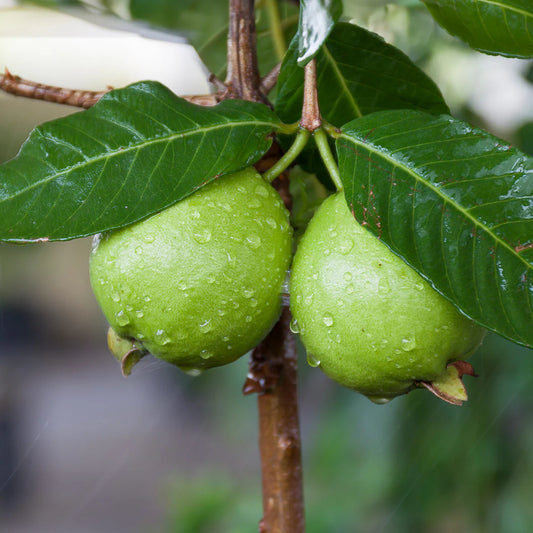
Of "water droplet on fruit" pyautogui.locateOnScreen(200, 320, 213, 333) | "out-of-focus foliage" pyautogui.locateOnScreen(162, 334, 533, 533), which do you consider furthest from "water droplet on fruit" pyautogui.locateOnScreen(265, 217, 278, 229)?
"out-of-focus foliage" pyautogui.locateOnScreen(162, 334, 533, 533)

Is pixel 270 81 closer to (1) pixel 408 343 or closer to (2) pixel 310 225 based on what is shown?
(2) pixel 310 225

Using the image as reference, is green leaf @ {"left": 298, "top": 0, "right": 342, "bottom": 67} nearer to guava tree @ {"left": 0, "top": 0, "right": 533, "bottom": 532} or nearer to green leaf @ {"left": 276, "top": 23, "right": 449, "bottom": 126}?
guava tree @ {"left": 0, "top": 0, "right": 533, "bottom": 532}

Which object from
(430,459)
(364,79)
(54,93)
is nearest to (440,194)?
(364,79)

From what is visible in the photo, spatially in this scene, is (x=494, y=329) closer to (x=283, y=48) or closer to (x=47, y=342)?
(x=283, y=48)

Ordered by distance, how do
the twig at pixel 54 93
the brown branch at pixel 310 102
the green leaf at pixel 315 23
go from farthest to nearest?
the twig at pixel 54 93 < the brown branch at pixel 310 102 < the green leaf at pixel 315 23

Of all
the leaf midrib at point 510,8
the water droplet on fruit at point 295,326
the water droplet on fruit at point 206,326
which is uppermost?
the leaf midrib at point 510,8

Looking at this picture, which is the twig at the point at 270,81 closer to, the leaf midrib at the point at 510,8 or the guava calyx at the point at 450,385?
the leaf midrib at the point at 510,8

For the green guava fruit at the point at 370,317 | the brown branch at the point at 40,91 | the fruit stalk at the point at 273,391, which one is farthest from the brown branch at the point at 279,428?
the brown branch at the point at 40,91

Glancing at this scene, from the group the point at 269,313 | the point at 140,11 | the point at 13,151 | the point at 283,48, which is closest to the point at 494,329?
the point at 269,313
